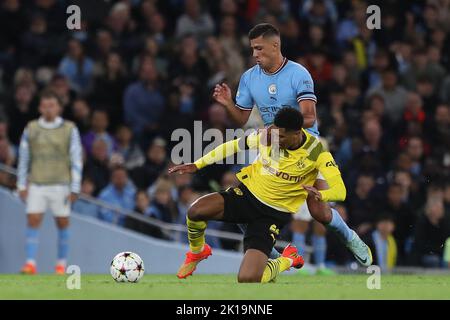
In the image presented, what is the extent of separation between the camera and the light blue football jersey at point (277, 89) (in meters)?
12.2

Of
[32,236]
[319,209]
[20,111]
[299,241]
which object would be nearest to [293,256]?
[319,209]

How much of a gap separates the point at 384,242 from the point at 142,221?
3325 mm

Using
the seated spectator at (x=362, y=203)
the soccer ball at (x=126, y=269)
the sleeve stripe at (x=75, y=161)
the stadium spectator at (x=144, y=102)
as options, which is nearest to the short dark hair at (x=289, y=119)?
the soccer ball at (x=126, y=269)

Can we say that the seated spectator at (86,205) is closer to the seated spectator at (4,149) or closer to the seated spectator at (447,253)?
the seated spectator at (4,149)

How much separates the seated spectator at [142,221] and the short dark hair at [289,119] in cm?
613

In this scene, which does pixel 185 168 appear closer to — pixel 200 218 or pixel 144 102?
pixel 200 218

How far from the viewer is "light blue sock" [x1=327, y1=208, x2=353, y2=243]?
12.2m

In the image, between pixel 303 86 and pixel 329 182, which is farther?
pixel 303 86

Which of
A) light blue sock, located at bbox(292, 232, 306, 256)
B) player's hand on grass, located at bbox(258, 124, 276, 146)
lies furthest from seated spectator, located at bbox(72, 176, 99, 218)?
player's hand on grass, located at bbox(258, 124, 276, 146)

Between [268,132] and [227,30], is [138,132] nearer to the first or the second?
[227,30]

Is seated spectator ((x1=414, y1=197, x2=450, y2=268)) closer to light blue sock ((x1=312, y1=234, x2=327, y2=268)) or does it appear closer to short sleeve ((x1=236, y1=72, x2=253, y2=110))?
light blue sock ((x1=312, y1=234, x2=327, y2=268))

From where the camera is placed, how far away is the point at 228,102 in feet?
39.4

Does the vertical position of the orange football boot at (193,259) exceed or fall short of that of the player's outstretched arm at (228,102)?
it falls short

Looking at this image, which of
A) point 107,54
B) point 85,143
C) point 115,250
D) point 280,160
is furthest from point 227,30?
point 280,160
